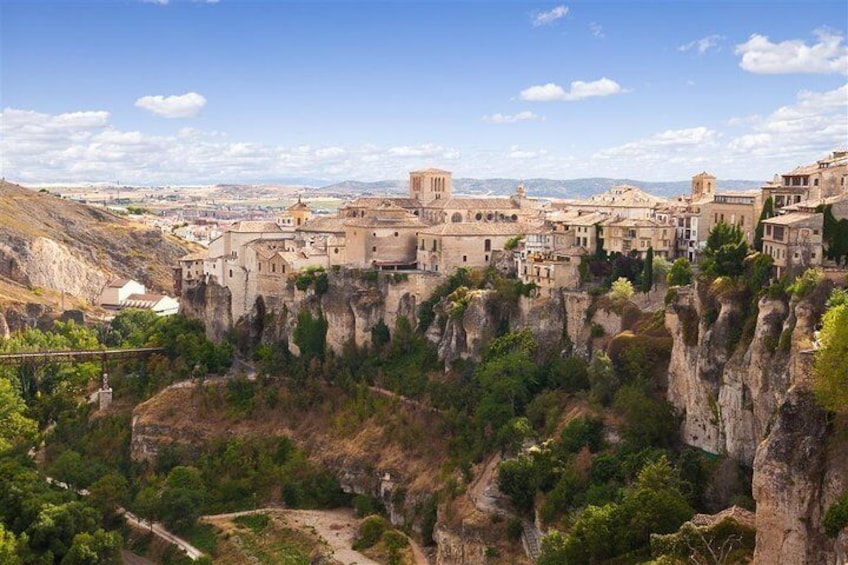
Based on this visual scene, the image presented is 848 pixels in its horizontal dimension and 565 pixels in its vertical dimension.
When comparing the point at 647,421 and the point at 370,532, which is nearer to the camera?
the point at 647,421

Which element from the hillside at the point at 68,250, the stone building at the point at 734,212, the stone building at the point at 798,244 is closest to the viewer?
the stone building at the point at 798,244

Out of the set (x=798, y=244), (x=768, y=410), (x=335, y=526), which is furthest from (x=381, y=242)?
(x=768, y=410)

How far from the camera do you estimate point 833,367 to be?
28.7m

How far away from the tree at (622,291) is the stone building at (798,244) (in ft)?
31.6

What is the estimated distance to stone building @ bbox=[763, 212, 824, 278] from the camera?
41.1m

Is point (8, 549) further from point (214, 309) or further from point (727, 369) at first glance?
point (727, 369)

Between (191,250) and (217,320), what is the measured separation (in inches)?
2547

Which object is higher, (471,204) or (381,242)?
(471,204)

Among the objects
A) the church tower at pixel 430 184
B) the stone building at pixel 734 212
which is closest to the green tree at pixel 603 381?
the stone building at pixel 734 212

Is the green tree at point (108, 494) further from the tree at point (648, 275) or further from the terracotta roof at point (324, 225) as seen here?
the tree at point (648, 275)

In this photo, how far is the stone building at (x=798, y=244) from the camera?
41094mm

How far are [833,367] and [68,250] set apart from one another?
358 ft

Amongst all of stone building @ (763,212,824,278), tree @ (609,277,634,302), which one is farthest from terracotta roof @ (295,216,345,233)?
stone building @ (763,212,824,278)

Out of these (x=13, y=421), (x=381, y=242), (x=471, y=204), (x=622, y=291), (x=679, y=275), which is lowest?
(x=13, y=421)
